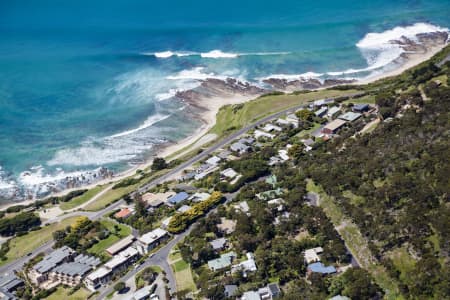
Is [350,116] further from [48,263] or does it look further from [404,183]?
[48,263]

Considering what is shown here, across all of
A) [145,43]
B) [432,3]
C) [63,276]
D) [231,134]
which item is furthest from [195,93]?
[432,3]

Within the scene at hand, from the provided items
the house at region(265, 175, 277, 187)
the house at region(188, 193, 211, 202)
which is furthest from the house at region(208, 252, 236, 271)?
the house at region(265, 175, 277, 187)

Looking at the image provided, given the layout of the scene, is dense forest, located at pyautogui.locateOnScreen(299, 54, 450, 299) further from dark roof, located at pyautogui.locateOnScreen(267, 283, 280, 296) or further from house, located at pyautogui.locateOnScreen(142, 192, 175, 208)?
house, located at pyautogui.locateOnScreen(142, 192, 175, 208)

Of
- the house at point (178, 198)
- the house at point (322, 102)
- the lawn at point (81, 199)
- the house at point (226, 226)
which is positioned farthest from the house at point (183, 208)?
the house at point (322, 102)

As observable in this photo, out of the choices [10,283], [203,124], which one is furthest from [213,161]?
[10,283]

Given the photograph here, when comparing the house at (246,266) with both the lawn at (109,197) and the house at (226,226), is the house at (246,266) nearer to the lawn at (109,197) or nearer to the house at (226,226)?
the house at (226,226)

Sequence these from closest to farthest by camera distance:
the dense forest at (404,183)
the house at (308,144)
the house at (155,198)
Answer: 1. the dense forest at (404,183)
2. the house at (155,198)
3. the house at (308,144)

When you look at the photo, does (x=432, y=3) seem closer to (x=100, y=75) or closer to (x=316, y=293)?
(x=100, y=75)
